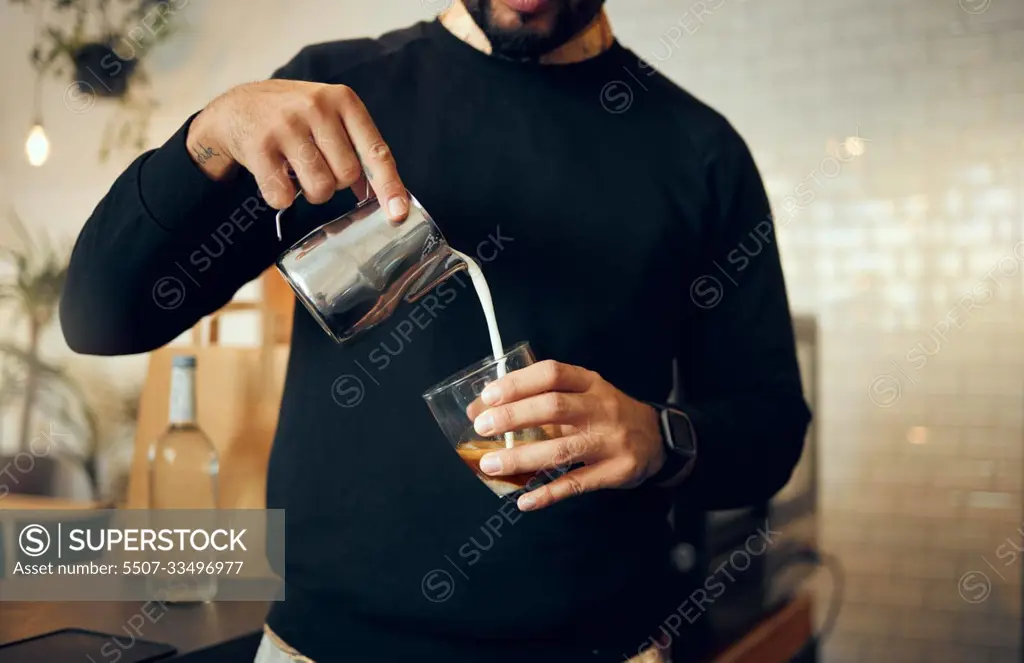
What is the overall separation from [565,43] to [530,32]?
0.06 meters

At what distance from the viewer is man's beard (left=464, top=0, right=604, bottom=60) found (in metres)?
0.85

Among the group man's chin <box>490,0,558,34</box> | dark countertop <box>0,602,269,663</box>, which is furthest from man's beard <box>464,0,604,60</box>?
dark countertop <box>0,602,269,663</box>

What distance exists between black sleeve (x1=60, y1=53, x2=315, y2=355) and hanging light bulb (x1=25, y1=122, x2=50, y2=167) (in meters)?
0.81

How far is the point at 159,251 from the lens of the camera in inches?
26.2

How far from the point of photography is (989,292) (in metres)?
1.72

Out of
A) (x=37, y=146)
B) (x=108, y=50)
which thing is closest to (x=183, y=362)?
(x=37, y=146)

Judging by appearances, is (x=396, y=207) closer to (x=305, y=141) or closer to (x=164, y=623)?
(x=305, y=141)

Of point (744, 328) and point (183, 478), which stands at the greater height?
point (744, 328)

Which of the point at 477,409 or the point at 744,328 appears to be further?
the point at 744,328

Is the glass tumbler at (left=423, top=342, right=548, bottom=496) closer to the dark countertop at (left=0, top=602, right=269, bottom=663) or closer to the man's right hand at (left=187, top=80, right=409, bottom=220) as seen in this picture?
the man's right hand at (left=187, top=80, right=409, bottom=220)

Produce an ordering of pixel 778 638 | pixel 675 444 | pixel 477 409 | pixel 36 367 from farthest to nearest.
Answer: pixel 778 638, pixel 36 367, pixel 675 444, pixel 477 409

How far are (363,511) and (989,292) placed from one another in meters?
1.39

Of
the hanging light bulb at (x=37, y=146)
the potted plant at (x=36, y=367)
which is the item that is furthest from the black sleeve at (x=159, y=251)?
the hanging light bulb at (x=37, y=146)

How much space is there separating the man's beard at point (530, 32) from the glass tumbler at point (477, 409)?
0.36m
